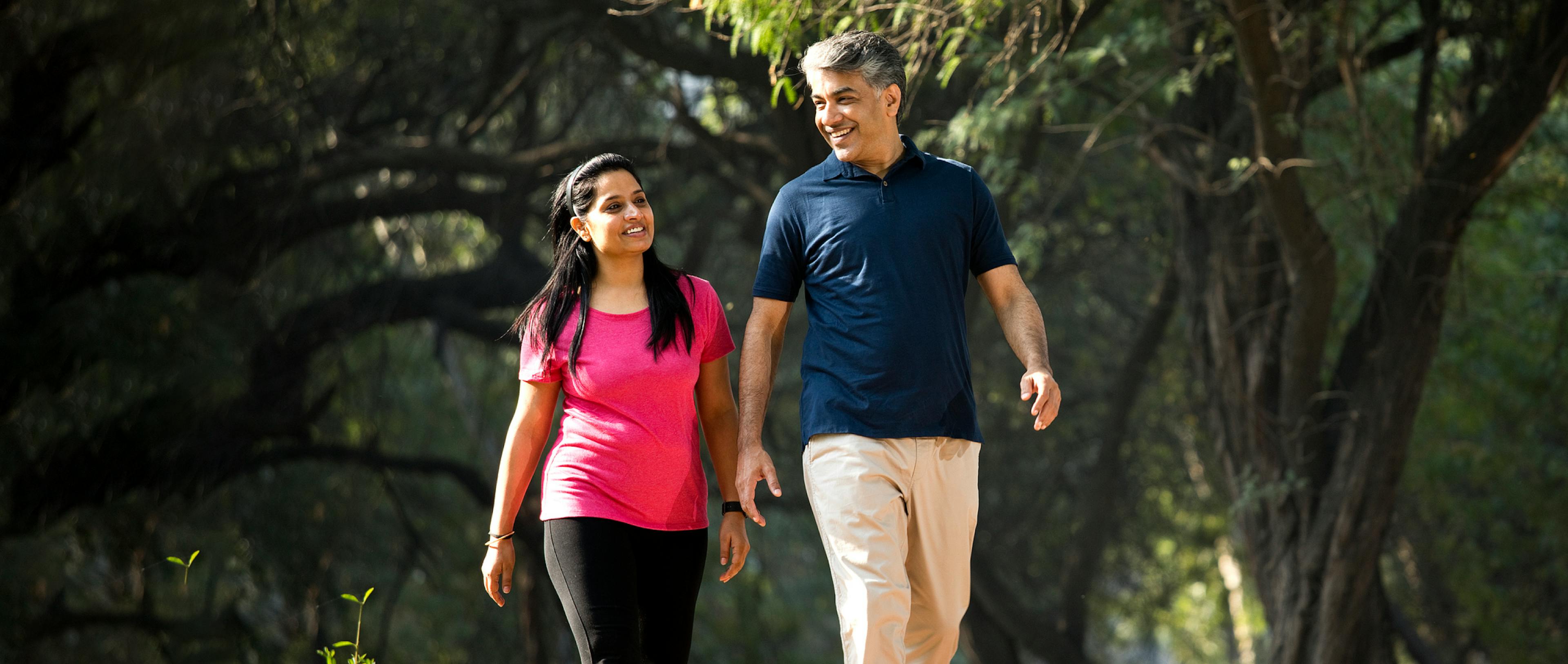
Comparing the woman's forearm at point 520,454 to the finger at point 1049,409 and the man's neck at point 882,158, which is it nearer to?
the man's neck at point 882,158

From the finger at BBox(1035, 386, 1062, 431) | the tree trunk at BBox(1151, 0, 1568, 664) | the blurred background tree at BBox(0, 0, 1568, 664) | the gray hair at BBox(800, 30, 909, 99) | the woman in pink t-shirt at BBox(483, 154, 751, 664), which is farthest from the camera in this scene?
the blurred background tree at BBox(0, 0, 1568, 664)

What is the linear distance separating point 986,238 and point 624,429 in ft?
3.35

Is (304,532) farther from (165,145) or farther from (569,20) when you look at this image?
(569,20)

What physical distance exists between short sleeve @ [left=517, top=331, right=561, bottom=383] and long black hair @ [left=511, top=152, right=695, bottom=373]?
10 mm

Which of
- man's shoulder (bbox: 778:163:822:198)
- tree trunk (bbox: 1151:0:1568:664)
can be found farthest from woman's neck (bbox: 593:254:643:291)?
tree trunk (bbox: 1151:0:1568:664)

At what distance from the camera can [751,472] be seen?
3.21 metres

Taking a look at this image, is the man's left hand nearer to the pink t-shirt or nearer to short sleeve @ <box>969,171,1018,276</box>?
short sleeve @ <box>969,171,1018,276</box>

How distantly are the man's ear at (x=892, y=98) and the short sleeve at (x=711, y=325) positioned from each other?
24.6 inches

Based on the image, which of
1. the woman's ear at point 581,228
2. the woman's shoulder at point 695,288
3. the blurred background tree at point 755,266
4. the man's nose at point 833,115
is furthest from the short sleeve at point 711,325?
the blurred background tree at point 755,266

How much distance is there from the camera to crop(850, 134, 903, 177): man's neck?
3393 millimetres

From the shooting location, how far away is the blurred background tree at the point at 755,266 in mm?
6945

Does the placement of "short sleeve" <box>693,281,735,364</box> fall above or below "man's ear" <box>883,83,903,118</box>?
below

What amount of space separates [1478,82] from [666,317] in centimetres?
511

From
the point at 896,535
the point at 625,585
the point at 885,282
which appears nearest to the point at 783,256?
the point at 885,282
